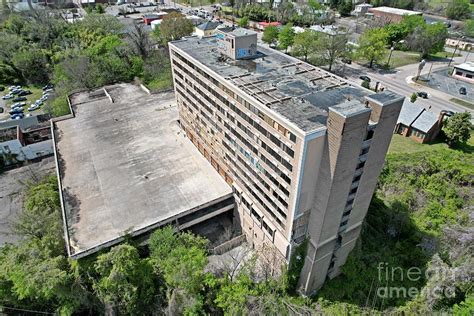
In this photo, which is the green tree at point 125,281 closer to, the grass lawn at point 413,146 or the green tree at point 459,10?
the grass lawn at point 413,146

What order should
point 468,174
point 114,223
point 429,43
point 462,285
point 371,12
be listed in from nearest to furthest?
point 462,285, point 114,223, point 468,174, point 429,43, point 371,12

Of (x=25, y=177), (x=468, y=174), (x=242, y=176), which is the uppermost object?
(x=242, y=176)

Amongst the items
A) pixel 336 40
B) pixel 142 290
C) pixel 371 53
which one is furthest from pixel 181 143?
pixel 371 53

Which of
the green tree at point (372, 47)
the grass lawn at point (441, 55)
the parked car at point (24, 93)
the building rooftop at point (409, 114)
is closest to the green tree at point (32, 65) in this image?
the parked car at point (24, 93)

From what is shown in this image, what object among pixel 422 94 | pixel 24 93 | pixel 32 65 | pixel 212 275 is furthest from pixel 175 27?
pixel 212 275

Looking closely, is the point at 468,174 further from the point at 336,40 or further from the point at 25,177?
the point at 25,177

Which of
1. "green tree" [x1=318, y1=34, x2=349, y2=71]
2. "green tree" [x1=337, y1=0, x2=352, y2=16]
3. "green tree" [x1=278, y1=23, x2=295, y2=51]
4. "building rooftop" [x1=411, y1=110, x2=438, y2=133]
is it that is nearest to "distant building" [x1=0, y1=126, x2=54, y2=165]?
"building rooftop" [x1=411, y1=110, x2=438, y2=133]

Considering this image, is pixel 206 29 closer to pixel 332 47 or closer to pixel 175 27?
pixel 175 27
